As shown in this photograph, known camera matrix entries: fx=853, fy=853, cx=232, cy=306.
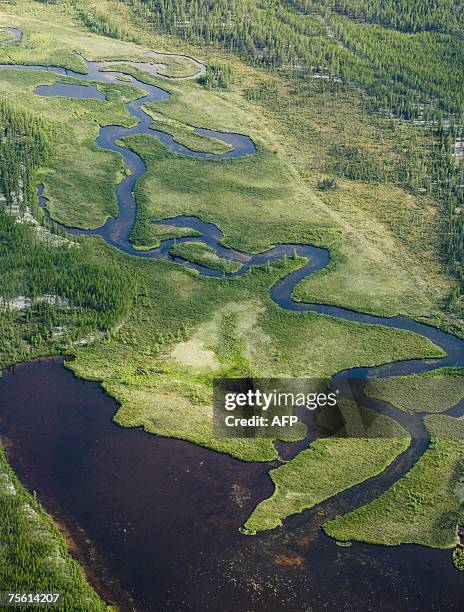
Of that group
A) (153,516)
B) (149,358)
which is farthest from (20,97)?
(153,516)

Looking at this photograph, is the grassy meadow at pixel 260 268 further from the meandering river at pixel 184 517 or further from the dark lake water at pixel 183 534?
the dark lake water at pixel 183 534

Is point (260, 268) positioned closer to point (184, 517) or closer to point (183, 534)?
point (184, 517)

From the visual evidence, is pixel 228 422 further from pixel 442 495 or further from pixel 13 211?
pixel 13 211

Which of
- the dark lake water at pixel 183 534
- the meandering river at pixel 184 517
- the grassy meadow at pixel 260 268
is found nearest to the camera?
the dark lake water at pixel 183 534

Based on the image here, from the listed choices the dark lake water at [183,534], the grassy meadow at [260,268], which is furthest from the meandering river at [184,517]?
the grassy meadow at [260,268]

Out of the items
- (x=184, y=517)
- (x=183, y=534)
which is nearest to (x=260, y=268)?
(x=184, y=517)

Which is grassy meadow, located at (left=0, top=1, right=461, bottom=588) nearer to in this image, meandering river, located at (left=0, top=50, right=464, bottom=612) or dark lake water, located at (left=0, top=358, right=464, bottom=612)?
meandering river, located at (left=0, top=50, right=464, bottom=612)

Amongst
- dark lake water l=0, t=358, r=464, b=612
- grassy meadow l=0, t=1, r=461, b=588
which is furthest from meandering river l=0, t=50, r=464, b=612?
grassy meadow l=0, t=1, r=461, b=588
